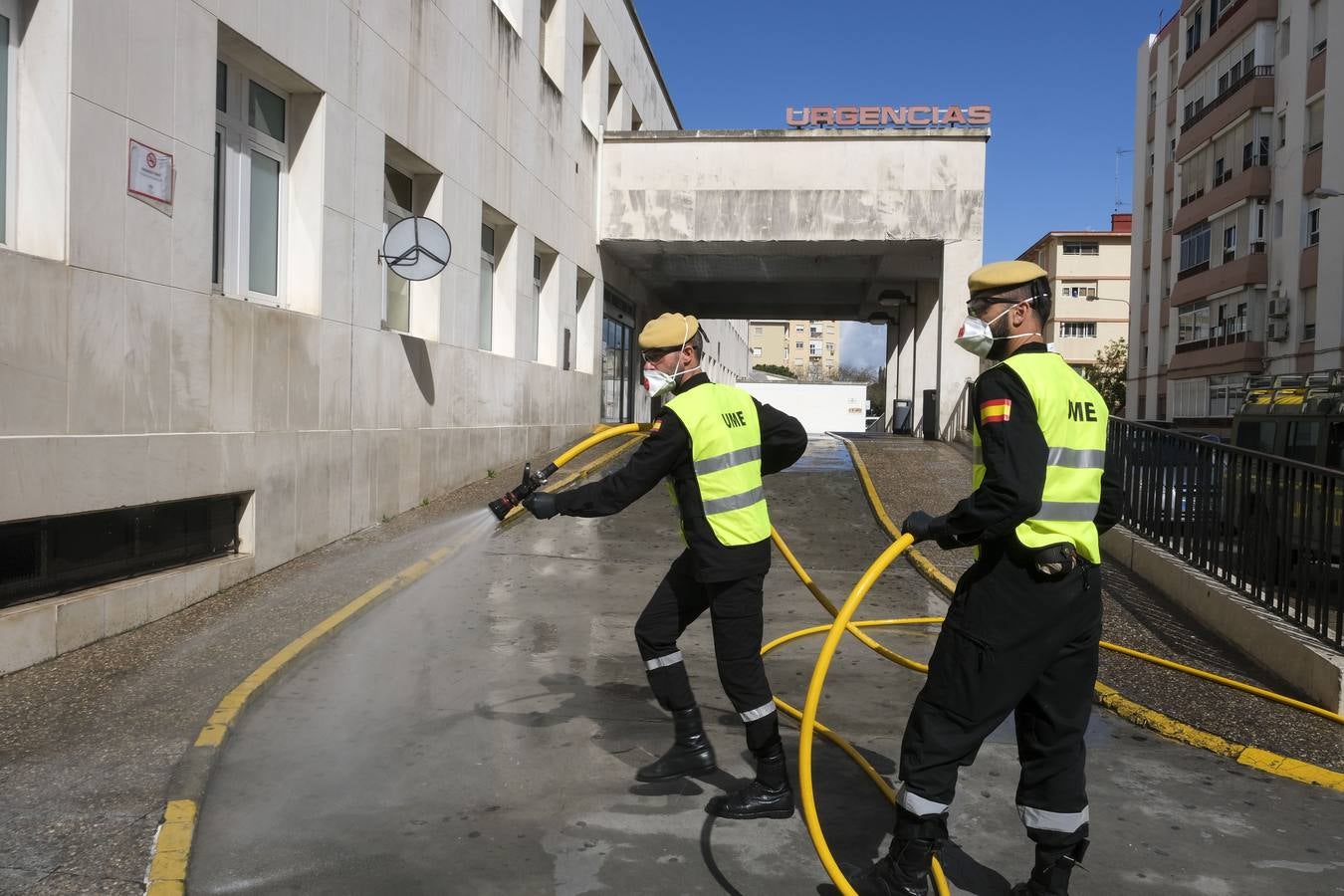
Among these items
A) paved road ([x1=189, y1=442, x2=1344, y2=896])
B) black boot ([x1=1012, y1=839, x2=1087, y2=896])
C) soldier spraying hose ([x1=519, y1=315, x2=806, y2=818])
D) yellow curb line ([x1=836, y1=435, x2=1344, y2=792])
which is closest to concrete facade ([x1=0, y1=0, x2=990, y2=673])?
paved road ([x1=189, y1=442, x2=1344, y2=896])

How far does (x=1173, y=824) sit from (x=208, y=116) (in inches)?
322

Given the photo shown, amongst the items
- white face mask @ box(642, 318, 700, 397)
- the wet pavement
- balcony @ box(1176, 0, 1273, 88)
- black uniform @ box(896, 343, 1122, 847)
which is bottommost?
the wet pavement

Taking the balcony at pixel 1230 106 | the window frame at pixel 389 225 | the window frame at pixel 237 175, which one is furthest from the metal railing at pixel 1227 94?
the window frame at pixel 237 175

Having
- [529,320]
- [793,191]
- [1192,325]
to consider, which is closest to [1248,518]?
[529,320]

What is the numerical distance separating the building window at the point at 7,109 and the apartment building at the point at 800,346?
465 feet

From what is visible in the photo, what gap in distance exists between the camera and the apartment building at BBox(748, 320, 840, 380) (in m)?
152

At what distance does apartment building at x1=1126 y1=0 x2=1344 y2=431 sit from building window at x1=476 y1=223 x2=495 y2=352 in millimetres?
21169

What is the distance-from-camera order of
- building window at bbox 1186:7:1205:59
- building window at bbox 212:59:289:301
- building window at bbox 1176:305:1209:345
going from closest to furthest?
1. building window at bbox 212:59:289:301
2. building window at bbox 1176:305:1209:345
3. building window at bbox 1186:7:1205:59

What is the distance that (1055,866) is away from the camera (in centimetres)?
355

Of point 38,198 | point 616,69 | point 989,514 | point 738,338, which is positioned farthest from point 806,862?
point 738,338

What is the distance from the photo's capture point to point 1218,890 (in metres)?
3.84

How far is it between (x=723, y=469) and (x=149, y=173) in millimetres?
5446

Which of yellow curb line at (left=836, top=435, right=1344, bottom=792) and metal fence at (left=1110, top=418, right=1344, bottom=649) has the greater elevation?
metal fence at (left=1110, top=418, right=1344, bottom=649)

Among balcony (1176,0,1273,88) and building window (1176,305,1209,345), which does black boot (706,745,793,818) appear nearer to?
balcony (1176,0,1273,88)
